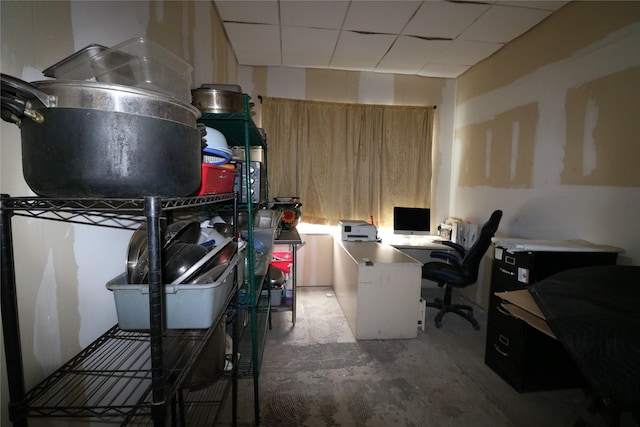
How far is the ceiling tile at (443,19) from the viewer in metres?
2.16

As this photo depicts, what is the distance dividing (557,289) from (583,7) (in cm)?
227

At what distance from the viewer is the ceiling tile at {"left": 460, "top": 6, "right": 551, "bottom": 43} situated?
220 cm

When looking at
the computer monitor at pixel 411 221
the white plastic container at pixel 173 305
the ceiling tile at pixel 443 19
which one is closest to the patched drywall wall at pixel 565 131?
the computer monitor at pixel 411 221

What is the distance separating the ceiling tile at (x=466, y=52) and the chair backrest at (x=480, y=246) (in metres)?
1.77

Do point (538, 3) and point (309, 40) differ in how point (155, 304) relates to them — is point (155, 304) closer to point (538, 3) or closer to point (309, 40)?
point (309, 40)

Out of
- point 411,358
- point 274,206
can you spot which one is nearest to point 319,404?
point 411,358

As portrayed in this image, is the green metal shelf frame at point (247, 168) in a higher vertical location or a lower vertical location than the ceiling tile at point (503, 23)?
lower

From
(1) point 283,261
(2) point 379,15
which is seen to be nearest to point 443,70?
(2) point 379,15

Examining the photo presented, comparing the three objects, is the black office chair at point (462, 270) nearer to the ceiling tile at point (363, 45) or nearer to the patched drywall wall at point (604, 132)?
the patched drywall wall at point (604, 132)

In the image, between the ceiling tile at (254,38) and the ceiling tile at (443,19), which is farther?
the ceiling tile at (254,38)

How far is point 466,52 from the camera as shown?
287cm

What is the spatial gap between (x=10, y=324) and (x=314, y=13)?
105 inches

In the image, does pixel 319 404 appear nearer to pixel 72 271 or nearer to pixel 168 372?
pixel 168 372

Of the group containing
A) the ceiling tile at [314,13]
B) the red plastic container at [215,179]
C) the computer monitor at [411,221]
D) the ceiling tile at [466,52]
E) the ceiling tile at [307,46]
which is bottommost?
the computer monitor at [411,221]
